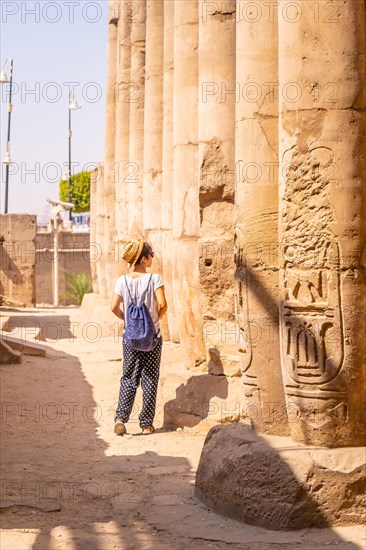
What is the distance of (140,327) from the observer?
8945 mm

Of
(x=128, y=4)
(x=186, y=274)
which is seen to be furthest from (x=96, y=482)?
(x=128, y=4)

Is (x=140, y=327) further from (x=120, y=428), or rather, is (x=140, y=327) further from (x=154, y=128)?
(x=154, y=128)

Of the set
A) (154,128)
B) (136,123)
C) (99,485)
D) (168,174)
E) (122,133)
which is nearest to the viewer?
(99,485)

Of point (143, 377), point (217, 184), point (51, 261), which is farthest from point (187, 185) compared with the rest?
point (51, 261)

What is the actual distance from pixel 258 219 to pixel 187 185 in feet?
13.9

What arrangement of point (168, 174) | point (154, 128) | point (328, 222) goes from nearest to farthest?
point (328, 222) < point (168, 174) < point (154, 128)

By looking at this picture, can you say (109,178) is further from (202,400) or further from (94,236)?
(202,400)

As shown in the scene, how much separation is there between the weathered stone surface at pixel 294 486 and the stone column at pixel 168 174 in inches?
255

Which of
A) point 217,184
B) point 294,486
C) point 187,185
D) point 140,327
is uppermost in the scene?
point 187,185

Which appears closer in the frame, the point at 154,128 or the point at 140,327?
the point at 140,327

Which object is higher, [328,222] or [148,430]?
[328,222]

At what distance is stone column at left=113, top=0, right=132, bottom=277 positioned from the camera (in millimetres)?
19203

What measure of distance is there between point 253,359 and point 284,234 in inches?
35.6

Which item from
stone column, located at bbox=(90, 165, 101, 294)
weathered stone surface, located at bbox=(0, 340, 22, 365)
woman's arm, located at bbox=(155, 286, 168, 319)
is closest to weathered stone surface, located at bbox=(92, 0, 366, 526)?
woman's arm, located at bbox=(155, 286, 168, 319)
